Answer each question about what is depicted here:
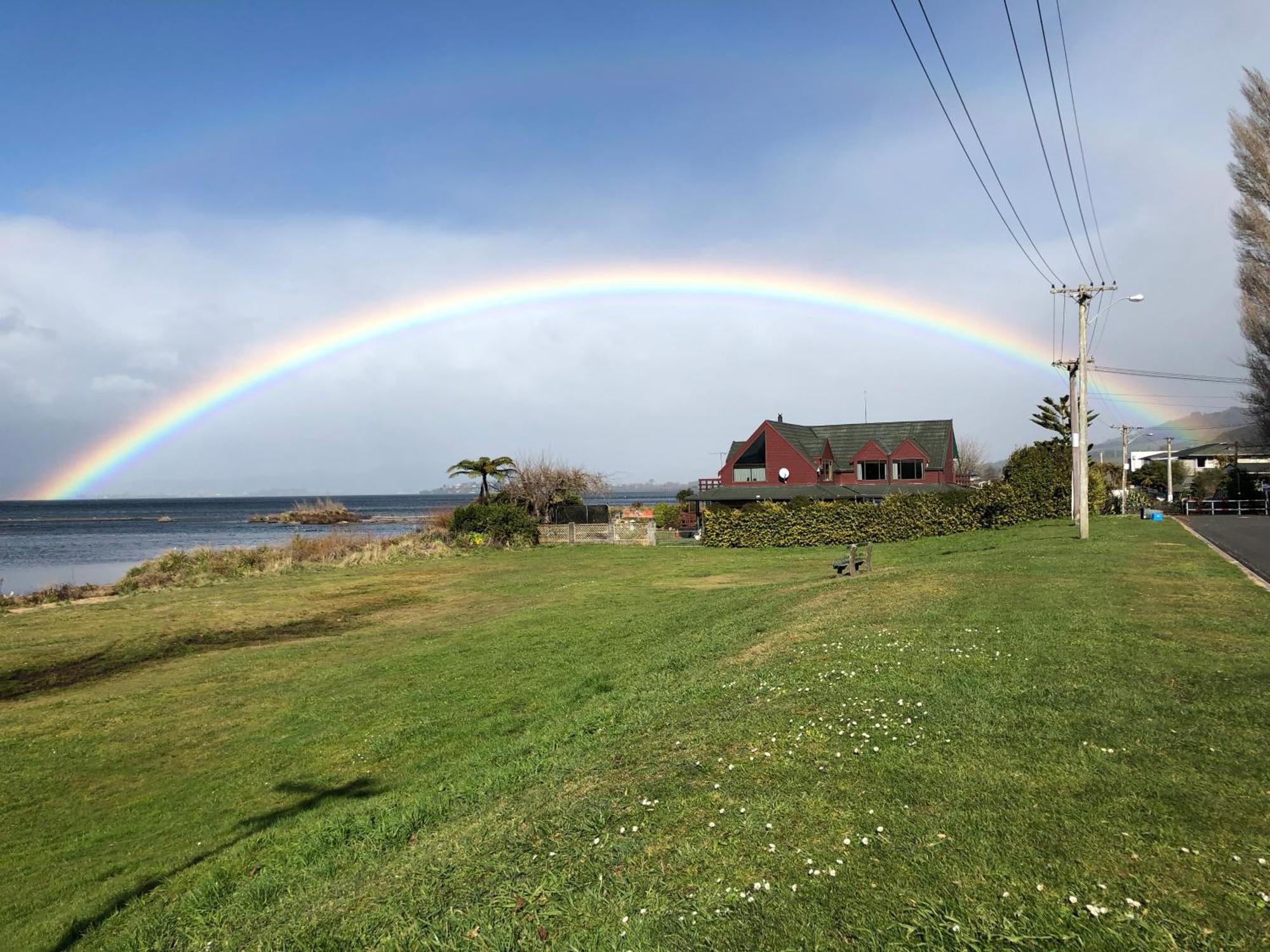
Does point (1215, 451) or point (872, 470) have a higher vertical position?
point (1215, 451)

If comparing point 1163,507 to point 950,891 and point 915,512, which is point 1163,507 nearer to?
point 915,512

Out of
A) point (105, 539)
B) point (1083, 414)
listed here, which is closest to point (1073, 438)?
point (1083, 414)

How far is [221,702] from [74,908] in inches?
301

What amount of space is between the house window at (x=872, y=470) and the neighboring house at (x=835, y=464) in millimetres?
53

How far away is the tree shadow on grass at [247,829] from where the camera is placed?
6.91m

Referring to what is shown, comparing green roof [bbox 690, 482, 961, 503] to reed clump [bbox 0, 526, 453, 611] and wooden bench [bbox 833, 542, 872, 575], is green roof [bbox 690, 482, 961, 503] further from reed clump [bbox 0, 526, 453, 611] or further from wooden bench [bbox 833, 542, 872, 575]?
wooden bench [bbox 833, 542, 872, 575]

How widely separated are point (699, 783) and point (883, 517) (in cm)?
3459

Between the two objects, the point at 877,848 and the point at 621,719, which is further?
the point at 621,719

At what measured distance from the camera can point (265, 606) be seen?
26.3 meters

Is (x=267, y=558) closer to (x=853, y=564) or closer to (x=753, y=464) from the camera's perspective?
(x=853, y=564)

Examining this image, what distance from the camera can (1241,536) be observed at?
90.8ft

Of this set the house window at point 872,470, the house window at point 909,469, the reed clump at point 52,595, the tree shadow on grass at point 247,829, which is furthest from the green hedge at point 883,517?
the tree shadow on grass at point 247,829

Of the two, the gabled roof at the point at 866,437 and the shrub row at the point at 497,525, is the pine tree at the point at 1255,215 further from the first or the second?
the shrub row at the point at 497,525

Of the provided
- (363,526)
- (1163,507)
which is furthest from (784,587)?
(363,526)
